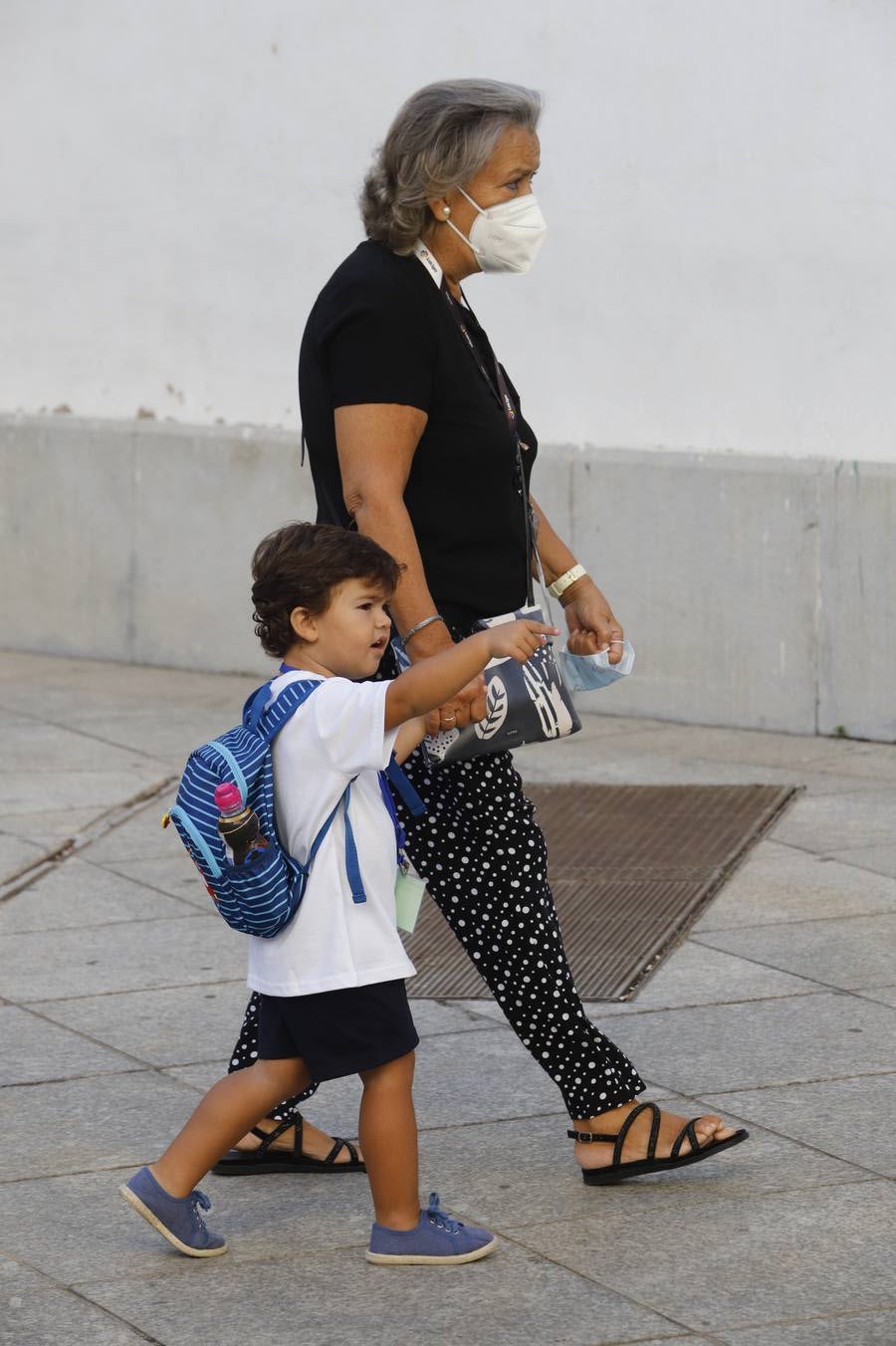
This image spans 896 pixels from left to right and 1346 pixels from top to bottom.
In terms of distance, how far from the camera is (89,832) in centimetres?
662

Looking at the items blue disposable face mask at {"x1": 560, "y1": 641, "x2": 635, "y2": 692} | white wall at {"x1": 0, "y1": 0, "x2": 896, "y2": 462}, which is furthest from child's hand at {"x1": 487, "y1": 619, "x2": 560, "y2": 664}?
white wall at {"x1": 0, "y1": 0, "x2": 896, "y2": 462}

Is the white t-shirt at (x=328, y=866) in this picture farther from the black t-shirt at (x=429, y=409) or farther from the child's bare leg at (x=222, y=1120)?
the black t-shirt at (x=429, y=409)

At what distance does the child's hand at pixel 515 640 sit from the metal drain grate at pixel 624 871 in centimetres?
186

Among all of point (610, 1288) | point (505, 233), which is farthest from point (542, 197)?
point (610, 1288)

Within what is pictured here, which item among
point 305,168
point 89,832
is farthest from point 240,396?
point 89,832

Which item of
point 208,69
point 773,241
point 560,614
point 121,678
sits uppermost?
point 208,69

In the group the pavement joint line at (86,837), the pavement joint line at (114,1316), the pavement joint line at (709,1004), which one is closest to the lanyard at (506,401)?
the pavement joint line at (709,1004)

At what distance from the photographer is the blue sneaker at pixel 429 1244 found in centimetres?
336

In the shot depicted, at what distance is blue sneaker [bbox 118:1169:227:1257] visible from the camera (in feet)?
11.1

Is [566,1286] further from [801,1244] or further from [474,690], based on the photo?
[474,690]

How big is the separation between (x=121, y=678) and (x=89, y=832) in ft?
9.97

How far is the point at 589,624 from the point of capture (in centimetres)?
396

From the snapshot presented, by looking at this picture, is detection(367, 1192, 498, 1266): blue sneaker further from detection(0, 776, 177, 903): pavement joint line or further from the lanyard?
detection(0, 776, 177, 903): pavement joint line

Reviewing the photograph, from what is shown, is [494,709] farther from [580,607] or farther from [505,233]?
[505,233]
